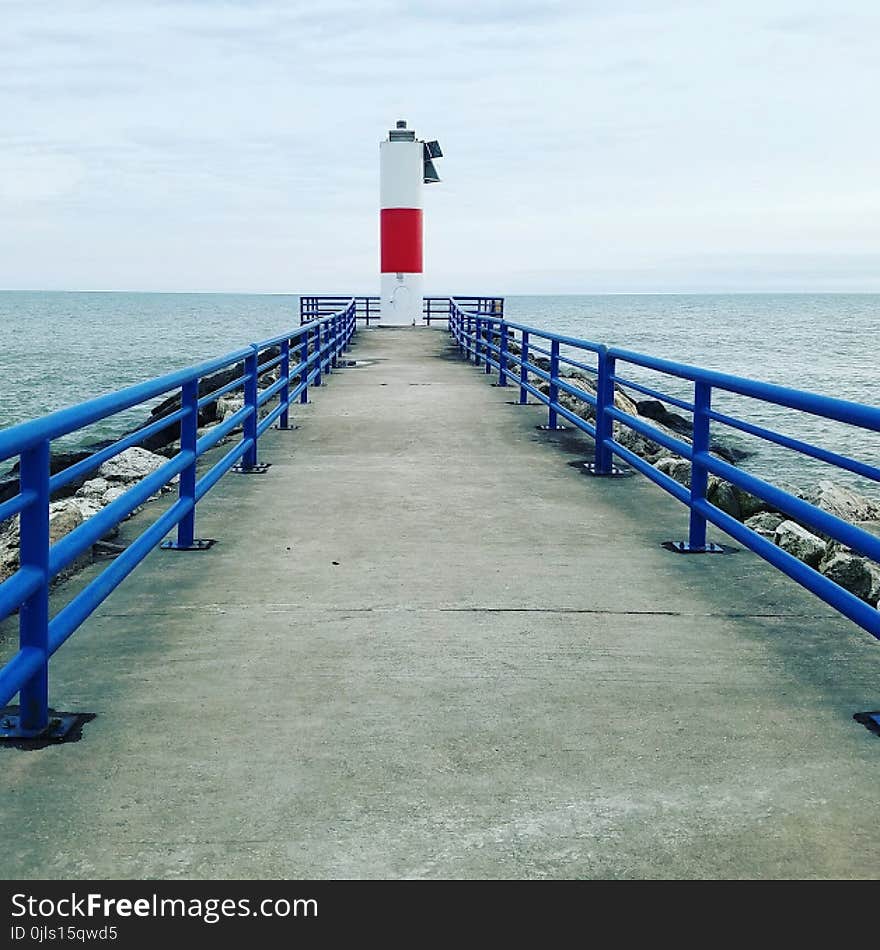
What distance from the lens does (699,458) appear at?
582 centimetres

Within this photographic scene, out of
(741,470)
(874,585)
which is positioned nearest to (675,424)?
(874,585)

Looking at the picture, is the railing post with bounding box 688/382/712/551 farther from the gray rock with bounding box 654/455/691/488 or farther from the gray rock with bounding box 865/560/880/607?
the gray rock with bounding box 654/455/691/488

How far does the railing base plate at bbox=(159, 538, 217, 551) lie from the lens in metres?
6.13

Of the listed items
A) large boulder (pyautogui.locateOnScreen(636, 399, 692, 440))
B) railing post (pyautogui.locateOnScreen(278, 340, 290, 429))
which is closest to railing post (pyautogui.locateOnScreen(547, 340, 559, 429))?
railing post (pyautogui.locateOnScreen(278, 340, 290, 429))

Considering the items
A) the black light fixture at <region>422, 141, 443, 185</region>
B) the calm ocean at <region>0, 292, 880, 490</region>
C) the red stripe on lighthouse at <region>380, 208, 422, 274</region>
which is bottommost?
the calm ocean at <region>0, 292, 880, 490</region>

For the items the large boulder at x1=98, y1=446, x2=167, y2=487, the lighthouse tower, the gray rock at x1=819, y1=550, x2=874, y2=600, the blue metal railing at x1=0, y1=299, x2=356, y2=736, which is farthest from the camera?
the lighthouse tower

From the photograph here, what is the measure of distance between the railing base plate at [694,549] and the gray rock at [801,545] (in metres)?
2.27

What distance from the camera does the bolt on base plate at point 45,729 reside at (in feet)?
11.8

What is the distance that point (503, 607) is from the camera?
509 centimetres

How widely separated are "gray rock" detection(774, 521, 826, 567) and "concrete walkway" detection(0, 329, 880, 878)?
1987 millimetres

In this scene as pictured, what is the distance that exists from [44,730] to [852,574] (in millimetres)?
5504
